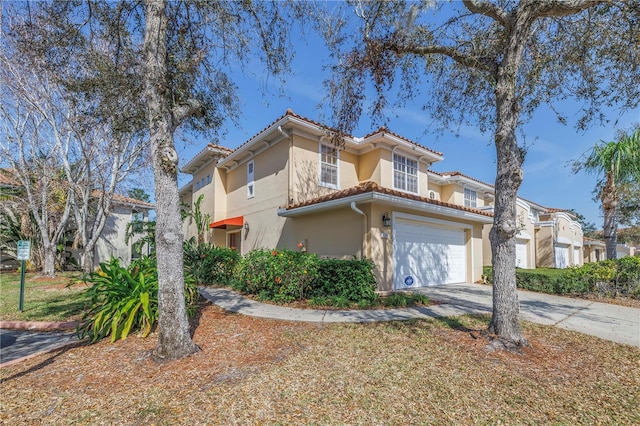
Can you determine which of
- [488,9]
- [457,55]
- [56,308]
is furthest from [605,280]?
[56,308]

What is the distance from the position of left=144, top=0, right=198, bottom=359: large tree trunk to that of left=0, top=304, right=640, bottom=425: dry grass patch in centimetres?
33

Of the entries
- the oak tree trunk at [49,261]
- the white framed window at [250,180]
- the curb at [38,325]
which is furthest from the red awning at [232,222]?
the oak tree trunk at [49,261]

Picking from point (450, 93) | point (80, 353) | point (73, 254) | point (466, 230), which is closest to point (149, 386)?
point (80, 353)

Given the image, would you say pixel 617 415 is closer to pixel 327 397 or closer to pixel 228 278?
pixel 327 397

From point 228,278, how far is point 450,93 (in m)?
10.4

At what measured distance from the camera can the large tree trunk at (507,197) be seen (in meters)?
5.18

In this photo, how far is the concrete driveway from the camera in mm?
6387

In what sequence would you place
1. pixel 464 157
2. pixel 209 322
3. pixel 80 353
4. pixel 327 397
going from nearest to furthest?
pixel 327 397
pixel 80 353
pixel 209 322
pixel 464 157

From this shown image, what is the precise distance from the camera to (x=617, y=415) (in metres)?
3.29

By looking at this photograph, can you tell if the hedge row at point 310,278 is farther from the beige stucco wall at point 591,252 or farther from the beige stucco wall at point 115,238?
the beige stucco wall at point 591,252

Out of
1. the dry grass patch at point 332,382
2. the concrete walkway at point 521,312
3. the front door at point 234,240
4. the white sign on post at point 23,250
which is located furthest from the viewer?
the front door at point 234,240

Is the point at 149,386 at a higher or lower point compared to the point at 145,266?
lower

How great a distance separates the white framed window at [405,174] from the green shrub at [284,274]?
669 centimetres

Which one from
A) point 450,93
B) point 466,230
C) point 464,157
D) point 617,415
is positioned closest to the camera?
point 617,415
